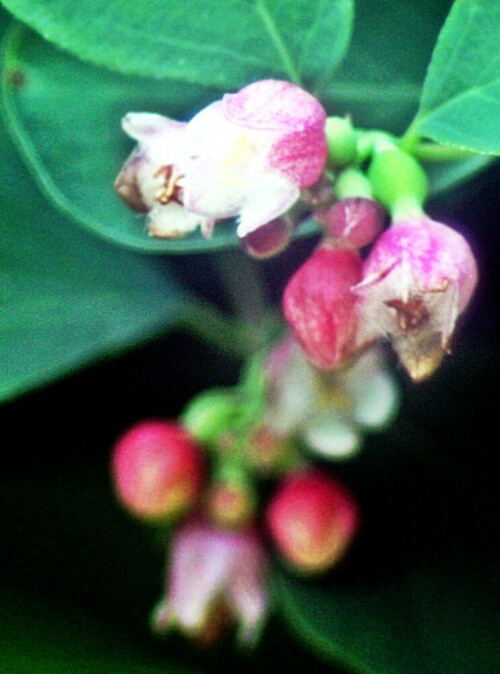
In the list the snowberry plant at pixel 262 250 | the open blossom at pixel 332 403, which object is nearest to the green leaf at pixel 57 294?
the snowberry plant at pixel 262 250

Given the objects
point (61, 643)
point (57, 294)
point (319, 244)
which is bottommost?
point (61, 643)

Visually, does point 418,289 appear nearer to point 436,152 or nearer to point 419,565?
point 436,152

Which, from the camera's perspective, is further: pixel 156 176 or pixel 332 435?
pixel 332 435

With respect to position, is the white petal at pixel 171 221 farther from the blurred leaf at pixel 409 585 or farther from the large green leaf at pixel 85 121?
the blurred leaf at pixel 409 585

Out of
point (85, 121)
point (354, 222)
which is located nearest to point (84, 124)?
point (85, 121)

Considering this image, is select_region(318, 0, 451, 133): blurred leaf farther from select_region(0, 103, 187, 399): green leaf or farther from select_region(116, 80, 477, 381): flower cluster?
select_region(0, 103, 187, 399): green leaf

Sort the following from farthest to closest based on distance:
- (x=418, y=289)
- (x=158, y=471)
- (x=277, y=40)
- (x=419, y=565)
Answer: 1. (x=419, y=565)
2. (x=158, y=471)
3. (x=277, y=40)
4. (x=418, y=289)

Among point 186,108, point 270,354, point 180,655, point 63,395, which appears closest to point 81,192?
point 186,108

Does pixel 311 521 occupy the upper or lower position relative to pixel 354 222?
lower
